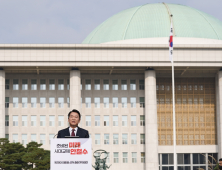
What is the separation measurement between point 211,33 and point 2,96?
2825 cm

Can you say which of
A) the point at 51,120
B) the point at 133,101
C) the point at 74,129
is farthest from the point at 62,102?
the point at 74,129

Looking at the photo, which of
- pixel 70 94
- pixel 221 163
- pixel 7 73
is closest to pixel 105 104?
pixel 70 94

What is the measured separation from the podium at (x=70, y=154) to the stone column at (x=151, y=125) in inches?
1626

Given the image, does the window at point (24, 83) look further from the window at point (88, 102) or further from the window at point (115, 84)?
the window at point (115, 84)

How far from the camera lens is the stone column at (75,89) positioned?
46781 millimetres

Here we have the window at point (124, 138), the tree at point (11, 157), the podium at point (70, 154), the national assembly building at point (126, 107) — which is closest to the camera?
the podium at point (70, 154)

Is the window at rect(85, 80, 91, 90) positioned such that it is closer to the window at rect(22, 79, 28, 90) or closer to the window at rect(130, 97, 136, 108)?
the window at rect(130, 97, 136, 108)

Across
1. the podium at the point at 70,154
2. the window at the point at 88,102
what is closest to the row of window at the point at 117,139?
the window at the point at 88,102

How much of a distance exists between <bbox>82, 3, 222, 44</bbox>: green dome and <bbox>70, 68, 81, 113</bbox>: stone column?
9.06m

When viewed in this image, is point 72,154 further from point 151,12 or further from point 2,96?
point 151,12

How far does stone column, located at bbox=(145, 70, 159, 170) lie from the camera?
46.5 meters

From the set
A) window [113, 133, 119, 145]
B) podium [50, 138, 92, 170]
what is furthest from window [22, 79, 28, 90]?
podium [50, 138, 92, 170]

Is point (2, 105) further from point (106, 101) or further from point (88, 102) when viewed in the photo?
point (106, 101)

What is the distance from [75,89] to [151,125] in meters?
9.76
